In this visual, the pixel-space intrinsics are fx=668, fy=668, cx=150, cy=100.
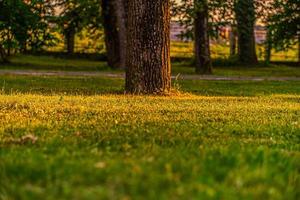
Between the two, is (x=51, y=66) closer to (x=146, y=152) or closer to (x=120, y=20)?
(x=120, y=20)

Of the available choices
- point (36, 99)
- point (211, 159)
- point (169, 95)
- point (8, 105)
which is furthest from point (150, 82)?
point (211, 159)

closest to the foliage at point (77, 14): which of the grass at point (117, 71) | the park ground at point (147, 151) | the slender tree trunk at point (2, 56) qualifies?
the grass at point (117, 71)

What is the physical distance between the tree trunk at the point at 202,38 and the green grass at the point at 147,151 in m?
19.5

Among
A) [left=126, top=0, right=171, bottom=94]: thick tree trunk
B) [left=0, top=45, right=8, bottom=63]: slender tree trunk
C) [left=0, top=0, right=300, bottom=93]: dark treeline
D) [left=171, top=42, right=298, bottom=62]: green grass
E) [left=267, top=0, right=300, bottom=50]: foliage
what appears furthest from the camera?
[left=171, top=42, right=298, bottom=62]: green grass

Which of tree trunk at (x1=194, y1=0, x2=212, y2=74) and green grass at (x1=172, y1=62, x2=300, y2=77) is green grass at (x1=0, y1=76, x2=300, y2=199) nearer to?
tree trunk at (x1=194, y1=0, x2=212, y2=74)

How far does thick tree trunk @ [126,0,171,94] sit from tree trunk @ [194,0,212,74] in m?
15.0

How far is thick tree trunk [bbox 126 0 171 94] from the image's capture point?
1666cm

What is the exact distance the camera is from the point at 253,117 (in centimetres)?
1099

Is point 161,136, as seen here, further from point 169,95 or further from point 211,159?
point 169,95

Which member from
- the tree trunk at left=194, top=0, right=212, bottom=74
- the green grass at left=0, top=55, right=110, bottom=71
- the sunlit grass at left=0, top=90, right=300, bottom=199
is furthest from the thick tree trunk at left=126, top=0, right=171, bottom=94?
the green grass at left=0, top=55, right=110, bottom=71

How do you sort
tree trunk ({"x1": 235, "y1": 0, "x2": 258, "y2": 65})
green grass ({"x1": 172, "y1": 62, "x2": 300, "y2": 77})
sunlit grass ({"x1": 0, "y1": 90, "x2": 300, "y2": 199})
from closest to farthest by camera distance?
sunlit grass ({"x1": 0, "y1": 90, "x2": 300, "y2": 199}), green grass ({"x1": 172, "y1": 62, "x2": 300, "y2": 77}), tree trunk ({"x1": 235, "y1": 0, "x2": 258, "y2": 65})

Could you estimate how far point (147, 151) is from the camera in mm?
6605

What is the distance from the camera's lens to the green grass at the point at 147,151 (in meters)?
4.57

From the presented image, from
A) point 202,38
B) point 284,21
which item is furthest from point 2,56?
point 284,21
